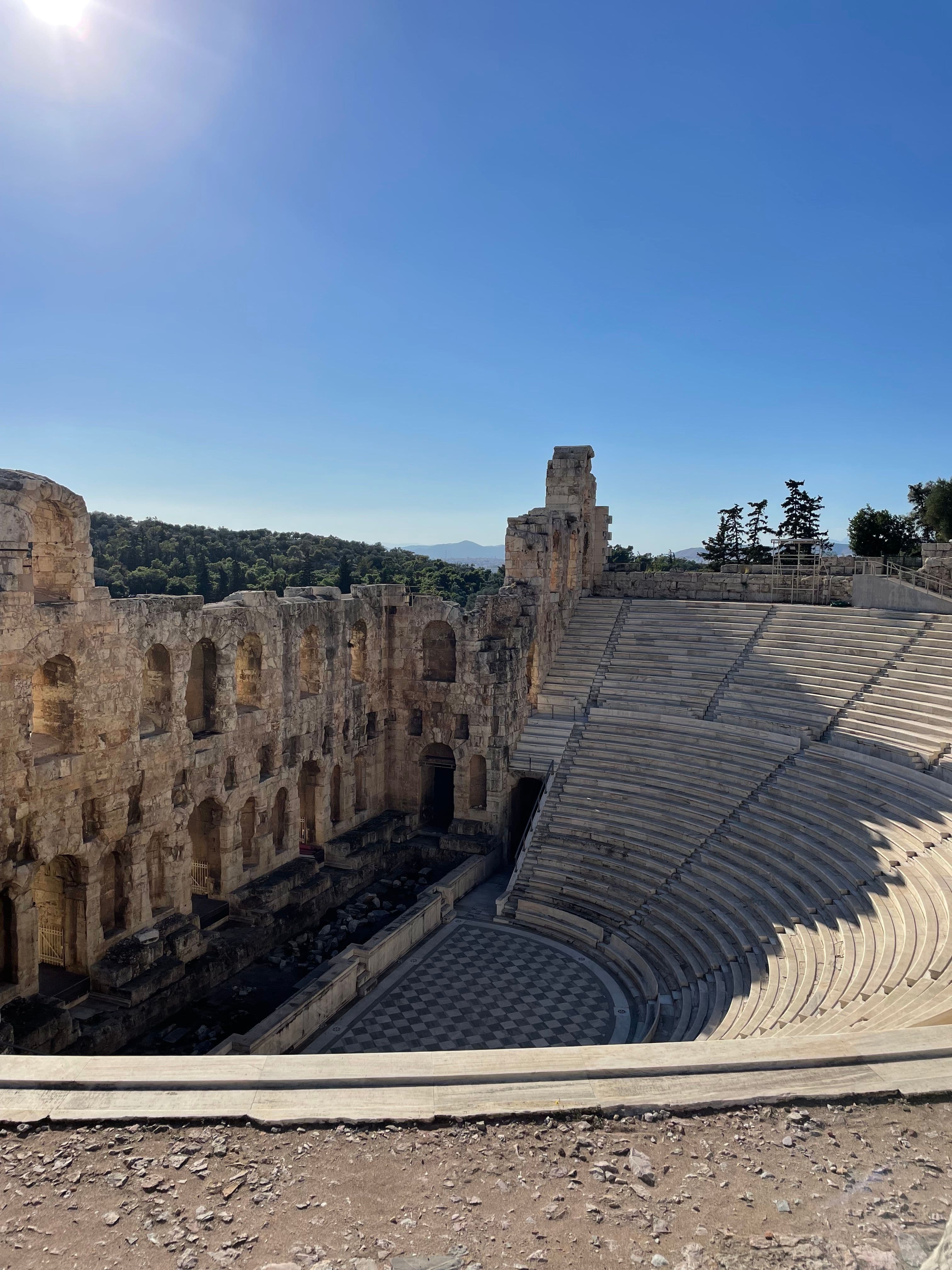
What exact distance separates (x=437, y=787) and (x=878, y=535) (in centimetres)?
2336

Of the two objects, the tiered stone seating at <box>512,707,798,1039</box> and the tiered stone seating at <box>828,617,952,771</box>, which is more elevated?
the tiered stone seating at <box>828,617,952,771</box>

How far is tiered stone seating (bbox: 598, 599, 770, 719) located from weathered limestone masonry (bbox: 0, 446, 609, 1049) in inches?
93.3

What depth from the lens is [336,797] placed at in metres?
23.1

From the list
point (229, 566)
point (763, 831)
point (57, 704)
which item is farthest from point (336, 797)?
point (229, 566)

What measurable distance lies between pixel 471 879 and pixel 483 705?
184 inches

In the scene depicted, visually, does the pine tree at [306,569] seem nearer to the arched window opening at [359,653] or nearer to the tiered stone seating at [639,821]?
the arched window opening at [359,653]

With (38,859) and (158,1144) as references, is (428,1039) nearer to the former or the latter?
(38,859)

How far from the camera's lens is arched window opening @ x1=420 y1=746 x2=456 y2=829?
80.4 ft

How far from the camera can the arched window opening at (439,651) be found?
25.2 meters

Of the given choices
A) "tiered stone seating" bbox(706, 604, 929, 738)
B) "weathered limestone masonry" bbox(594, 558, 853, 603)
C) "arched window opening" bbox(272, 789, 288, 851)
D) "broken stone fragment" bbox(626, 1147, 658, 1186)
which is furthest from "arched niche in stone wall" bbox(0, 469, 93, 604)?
"weathered limestone masonry" bbox(594, 558, 853, 603)

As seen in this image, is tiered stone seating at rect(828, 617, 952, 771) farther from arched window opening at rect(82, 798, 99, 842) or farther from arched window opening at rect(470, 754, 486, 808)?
arched window opening at rect(82, 798, 99, 842)

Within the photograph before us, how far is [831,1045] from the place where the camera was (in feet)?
23.4

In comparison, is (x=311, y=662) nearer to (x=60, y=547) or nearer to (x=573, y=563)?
(x=60, y=547)

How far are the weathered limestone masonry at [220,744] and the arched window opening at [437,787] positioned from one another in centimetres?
6
